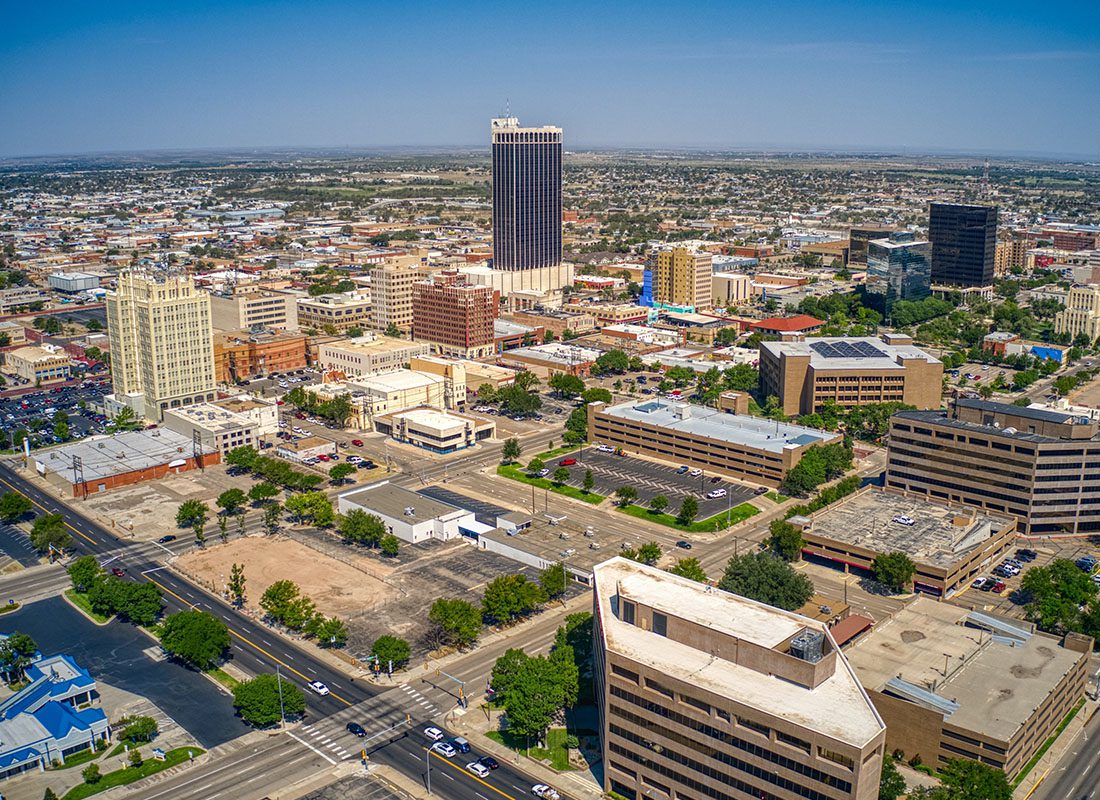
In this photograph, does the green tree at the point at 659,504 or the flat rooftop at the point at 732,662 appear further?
the green tree at the point at 659,504

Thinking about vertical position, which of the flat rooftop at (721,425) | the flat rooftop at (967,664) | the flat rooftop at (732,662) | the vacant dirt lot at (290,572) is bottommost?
the vacant dirt lot at (290,572)

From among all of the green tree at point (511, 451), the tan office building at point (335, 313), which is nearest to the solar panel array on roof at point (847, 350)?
the green tree at point (511, 451)

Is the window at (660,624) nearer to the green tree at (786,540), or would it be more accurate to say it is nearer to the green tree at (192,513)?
the green tree at (786,540)

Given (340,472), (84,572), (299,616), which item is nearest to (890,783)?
(299,616)

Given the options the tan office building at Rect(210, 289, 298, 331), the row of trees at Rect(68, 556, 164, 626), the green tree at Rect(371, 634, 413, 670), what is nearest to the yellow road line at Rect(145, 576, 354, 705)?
the row of trees at Rect(68, 556, 164, 626)

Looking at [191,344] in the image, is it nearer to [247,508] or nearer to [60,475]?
[60,475]

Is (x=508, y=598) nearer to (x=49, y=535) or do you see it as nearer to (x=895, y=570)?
(x=895, y=570)
